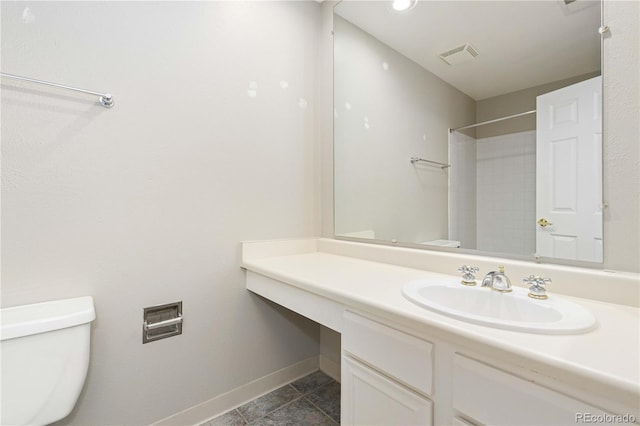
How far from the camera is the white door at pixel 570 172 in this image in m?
0.95

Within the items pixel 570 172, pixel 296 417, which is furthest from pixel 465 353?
pixel 296 417

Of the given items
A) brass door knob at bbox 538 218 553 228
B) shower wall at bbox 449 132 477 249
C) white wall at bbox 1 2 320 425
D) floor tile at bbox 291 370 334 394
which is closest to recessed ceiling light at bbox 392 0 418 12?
white wall at bbox 1 2 320 425

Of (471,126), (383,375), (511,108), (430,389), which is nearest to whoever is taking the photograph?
(430,389)

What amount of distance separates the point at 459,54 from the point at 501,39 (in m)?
0.17

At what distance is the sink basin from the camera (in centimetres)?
68

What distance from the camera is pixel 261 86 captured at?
1.62m

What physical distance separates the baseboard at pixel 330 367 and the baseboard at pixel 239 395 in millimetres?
21

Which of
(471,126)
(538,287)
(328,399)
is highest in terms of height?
(471,126)

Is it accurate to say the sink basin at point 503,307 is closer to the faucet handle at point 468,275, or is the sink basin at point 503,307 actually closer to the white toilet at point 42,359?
the faucet handle at point 468,275

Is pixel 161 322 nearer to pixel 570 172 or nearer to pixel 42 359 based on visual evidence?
pixel 42 359

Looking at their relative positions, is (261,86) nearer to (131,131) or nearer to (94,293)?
(131,131)

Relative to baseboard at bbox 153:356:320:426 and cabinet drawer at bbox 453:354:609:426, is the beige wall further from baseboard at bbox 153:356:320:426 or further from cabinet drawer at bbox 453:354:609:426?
baseboard at bbox 153:356:320:426

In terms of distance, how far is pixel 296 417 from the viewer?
4.82 ft

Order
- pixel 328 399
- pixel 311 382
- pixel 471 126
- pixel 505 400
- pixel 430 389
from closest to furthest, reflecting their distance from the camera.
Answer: pixel 505 400
pixel 430 389
pixel 471 126
pixel 328 399
pixel 311 382
